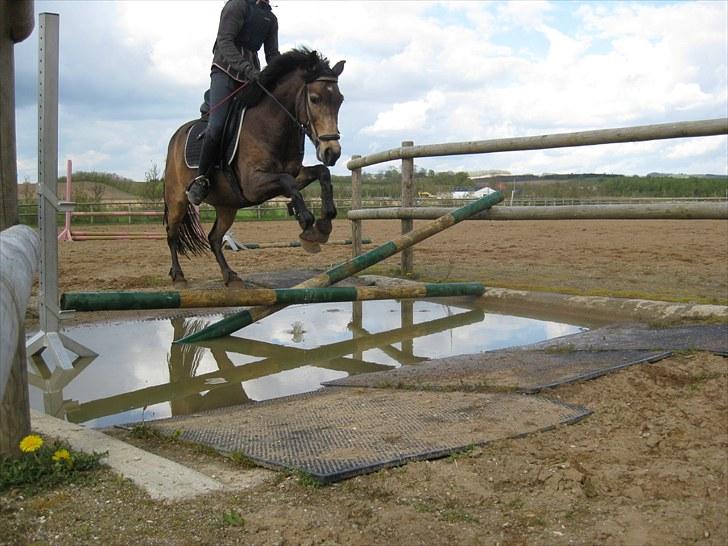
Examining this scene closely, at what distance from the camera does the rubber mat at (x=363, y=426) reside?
2.45 meters

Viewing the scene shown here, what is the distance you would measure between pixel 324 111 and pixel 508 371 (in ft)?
7.99

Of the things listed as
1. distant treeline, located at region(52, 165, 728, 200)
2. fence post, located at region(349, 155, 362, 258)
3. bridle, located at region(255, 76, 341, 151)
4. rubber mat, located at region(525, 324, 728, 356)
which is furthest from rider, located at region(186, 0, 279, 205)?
distant treeline, located at region(52, 165, 728, 200)

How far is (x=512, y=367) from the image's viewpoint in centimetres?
389

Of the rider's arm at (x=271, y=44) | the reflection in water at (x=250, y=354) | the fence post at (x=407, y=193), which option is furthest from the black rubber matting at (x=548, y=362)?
the fence post at (x=407, y=193)

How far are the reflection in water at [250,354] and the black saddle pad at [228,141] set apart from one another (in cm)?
143

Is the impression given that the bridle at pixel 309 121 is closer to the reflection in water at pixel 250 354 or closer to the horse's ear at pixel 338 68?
the horse's ear at pixel 338 68

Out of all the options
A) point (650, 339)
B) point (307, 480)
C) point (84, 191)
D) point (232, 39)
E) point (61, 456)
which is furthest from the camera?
point (84, 191)

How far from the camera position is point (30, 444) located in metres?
2.40

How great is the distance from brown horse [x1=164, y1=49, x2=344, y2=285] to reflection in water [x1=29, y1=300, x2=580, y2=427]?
2.75ft

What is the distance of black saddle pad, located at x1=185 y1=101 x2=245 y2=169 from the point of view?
19.4 ft

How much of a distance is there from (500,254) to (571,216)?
5310mm

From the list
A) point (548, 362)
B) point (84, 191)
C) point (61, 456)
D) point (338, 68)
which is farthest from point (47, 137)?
point (84, 191)

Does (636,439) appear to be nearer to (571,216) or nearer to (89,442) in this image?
(89,442)

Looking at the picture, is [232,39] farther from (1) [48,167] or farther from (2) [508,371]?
(2) [508,371]
